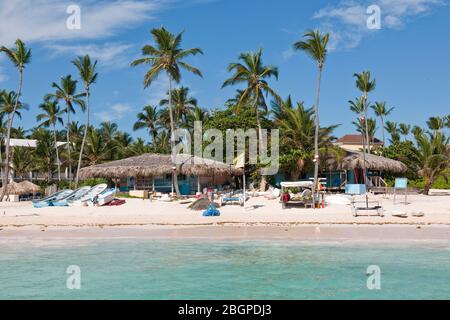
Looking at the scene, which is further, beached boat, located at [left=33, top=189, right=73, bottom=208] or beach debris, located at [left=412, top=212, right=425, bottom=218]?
beached boat, located at [left=33, top=189, right=73, bottom=208]

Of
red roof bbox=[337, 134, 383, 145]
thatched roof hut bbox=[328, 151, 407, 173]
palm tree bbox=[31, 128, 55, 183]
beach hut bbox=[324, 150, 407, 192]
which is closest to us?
thatched roof hut bbox=[328, 151, 407, 173]

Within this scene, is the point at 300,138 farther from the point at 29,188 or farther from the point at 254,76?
the point at 29,188

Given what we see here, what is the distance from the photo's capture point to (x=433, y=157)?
86.6 feet

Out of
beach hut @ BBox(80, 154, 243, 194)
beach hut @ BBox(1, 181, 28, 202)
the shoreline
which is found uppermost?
beach hut @ BBox(80, 154, 243, 194)

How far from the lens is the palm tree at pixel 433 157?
1041 inches

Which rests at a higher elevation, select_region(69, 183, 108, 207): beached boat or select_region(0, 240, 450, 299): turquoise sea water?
select_region(69, 183, 108, 207): beached boat

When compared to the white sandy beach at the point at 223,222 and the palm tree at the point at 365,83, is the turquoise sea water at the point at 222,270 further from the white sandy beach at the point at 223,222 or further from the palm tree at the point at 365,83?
the palm tree at the point at 365,83

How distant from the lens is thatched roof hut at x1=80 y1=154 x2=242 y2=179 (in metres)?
26.5

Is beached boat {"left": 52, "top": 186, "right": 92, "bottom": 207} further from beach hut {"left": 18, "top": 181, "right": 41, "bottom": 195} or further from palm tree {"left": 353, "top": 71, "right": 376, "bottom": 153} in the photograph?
palm tree {"left": 353, "top": 71, "right": 376, "bottom": 153}

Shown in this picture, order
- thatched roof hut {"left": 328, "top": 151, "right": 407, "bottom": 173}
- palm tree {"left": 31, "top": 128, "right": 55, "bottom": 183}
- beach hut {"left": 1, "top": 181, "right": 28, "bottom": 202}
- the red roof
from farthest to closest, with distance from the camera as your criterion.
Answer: the red roof
palm tree {"left": 31, "top": 128, "right": 55, "bottom": 183}
beach hut {"left": 1, "top": 181, "right": 28, "bottom": 202}
thatched roof hut {"left": 328, "top": 151, "right": 407, "bottom": 173}

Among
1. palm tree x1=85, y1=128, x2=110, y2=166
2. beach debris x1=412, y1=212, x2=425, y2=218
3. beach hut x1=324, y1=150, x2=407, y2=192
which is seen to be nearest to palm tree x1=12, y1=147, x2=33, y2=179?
palm tree x1=85, y1=128, x2=110, y2=166

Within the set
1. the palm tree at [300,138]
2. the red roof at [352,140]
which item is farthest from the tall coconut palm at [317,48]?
the red roof at [352,140]

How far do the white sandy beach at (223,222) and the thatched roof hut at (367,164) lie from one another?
978 centimetres
